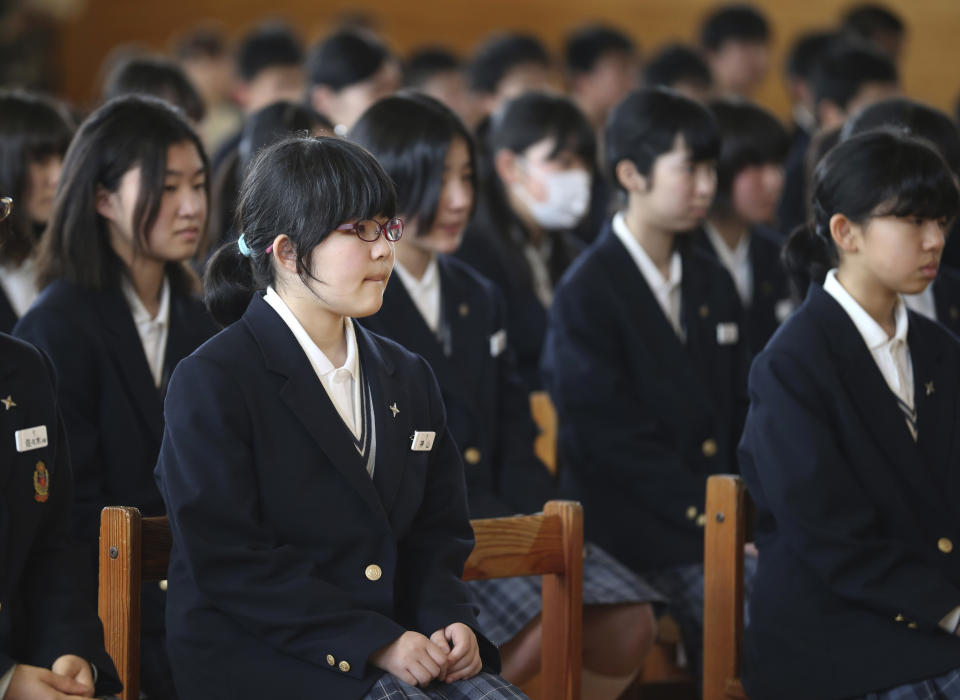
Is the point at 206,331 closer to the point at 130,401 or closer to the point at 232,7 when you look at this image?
the point at 130,401

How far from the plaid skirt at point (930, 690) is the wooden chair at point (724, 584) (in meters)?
0.24

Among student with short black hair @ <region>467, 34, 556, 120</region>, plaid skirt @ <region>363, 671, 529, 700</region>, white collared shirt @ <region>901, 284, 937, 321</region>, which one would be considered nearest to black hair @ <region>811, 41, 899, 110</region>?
student with short black hair @ <region>467, 34, 556, 120</region>

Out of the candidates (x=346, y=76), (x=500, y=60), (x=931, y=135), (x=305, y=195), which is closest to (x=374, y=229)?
(x=305, y=195)

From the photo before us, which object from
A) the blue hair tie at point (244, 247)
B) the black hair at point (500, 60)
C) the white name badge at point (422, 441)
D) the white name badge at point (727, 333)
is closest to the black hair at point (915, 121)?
the white name badge at point (727, 333)

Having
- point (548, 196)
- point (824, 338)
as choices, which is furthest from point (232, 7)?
point (824, 338)

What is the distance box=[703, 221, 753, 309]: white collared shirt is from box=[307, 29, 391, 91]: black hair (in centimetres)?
140

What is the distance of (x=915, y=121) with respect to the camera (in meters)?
2.80

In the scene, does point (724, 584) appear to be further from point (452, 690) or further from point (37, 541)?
point (37, 541)

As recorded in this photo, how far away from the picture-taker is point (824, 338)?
197cm

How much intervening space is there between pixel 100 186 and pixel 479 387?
76 centimetres

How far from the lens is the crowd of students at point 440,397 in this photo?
5.24 feet

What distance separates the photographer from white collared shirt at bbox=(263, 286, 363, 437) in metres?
1.71

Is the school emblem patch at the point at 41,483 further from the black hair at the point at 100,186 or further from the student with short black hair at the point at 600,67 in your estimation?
the student with short black hair at the point at 600,67

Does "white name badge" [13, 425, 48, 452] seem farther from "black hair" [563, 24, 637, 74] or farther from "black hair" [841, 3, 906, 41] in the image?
"black hair" [841, 3, 906, 41]
